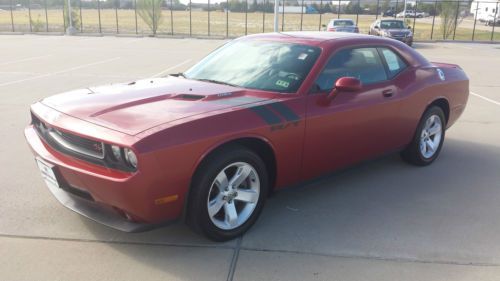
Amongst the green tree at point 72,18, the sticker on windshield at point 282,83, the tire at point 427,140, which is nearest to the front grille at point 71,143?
the sticker on windshield at point 282,83

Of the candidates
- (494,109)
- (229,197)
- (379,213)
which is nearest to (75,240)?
(229,197)

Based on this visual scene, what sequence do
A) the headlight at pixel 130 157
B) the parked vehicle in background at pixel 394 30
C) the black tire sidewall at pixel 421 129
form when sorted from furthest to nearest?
the parked vehicle in background at pixel 394 30
the black tire sidewall at pixel 421 129
the headlight at pixel 130 157

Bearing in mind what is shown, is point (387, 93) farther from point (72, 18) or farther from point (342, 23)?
point (72, 18)

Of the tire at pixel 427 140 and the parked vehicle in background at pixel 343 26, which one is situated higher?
the parked vehicle in background at pixel 343 26

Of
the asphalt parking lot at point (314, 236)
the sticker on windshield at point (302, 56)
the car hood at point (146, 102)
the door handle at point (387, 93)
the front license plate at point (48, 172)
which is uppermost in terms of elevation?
the sticker on windshield at point (302, 56)

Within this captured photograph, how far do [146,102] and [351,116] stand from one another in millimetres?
1854

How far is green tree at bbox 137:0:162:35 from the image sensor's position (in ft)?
112

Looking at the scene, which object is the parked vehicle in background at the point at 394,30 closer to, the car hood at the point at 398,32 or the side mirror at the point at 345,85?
the car hood at the point at 398,32

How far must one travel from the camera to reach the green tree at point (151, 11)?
3409cm

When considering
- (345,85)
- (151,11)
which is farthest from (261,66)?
(151,11)

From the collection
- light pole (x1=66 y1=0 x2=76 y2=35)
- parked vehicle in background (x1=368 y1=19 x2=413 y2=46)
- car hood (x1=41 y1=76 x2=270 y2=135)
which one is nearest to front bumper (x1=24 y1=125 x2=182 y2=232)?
car hood (x1=41 y1=76 x2=270 y2=135)

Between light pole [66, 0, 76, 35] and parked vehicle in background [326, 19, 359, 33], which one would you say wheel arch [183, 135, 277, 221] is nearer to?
parked vehicle in background [326, 19, 359, 33]

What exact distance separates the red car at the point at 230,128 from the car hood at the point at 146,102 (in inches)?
0.6

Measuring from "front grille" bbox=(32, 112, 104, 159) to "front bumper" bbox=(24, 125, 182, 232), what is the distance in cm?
6
